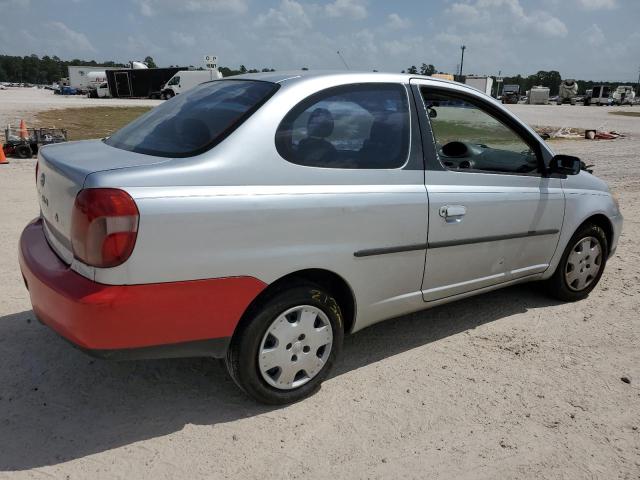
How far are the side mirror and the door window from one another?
13 centimetres

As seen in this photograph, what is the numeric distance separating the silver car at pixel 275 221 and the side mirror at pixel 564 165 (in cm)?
22

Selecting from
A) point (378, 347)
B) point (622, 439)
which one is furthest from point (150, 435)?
point (622, 439)

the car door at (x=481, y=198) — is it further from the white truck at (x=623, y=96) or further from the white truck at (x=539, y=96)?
the white truck at (x=623, y=96)

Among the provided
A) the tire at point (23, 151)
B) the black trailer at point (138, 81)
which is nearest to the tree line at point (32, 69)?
the black trailer at point (138, 81)

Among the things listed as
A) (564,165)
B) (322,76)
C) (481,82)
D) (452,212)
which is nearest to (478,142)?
(564,165)

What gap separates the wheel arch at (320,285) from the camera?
2754mm

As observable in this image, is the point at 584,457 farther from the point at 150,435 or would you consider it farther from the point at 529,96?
the point at 529,96

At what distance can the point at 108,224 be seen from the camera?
90.1 inches

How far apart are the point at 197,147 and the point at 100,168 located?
0.46 meters

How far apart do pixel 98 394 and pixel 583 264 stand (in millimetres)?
3817

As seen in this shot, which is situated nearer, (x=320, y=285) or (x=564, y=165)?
(x=320, y=285)

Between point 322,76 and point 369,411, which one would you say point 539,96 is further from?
point 369,411

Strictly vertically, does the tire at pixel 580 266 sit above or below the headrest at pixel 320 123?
below

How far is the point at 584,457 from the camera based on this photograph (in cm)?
266
